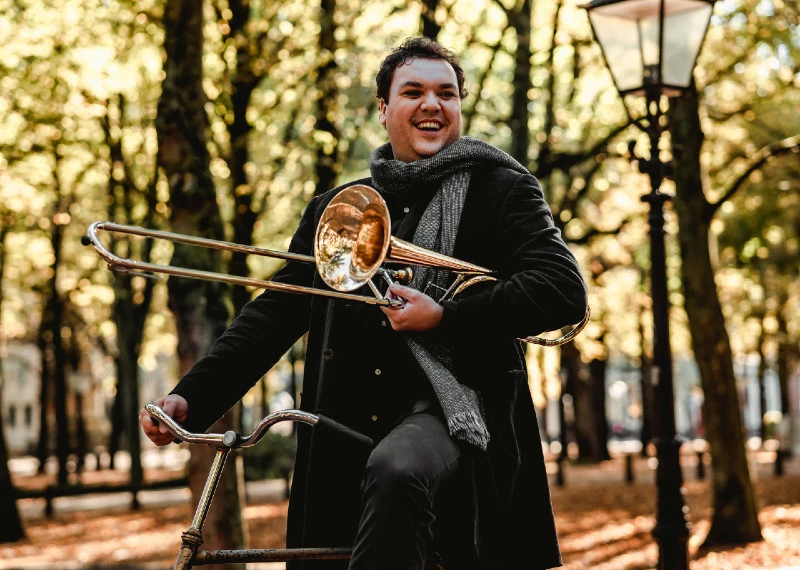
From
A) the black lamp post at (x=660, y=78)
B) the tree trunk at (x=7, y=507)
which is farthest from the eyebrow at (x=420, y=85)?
the tree trunk at (x=7, y=507)

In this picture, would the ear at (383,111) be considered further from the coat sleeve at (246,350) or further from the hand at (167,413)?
the hand at (167,413)

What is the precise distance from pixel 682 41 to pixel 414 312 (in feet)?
20.4

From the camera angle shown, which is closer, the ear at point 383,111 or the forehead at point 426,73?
the forehead at point 426,73

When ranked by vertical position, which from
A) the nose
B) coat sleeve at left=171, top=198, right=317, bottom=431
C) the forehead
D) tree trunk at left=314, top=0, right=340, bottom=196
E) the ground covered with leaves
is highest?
tree trunk at left=314, top=0, right=340, bottom=196

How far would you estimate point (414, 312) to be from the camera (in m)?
2.97

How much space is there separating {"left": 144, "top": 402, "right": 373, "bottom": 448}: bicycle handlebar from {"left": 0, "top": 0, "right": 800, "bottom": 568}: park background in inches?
217

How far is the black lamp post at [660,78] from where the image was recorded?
838 centimetres

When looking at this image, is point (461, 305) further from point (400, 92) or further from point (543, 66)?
point (543, 66)

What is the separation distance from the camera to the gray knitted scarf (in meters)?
3.08

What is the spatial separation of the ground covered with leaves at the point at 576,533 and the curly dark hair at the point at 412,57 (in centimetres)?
825

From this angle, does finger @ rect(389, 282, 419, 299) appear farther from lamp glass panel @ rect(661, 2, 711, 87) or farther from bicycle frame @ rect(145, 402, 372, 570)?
lamp glass panel @ rect(661, 2, 711, 87)

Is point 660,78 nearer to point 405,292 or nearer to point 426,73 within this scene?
point 426,73

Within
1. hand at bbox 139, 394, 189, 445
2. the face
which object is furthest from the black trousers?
the face

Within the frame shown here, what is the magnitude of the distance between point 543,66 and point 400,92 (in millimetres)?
11726
